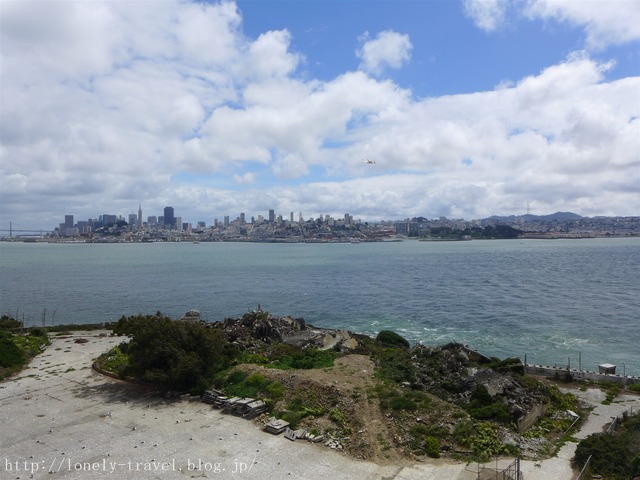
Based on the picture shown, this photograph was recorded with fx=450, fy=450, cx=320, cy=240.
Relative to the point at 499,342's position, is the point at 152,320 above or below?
above

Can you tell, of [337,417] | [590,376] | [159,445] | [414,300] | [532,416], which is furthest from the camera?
[414,300]

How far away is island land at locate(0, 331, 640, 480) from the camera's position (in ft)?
35.9

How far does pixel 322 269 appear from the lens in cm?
8556

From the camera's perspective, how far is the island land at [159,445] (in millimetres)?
10945

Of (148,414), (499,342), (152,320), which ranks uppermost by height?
(152,320)

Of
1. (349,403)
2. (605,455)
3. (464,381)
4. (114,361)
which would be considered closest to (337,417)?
(349,403)

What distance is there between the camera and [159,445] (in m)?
12.2

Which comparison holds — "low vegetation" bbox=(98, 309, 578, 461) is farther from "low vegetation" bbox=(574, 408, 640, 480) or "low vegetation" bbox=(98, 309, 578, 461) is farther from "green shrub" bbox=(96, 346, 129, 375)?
"low vegetation" bbox=(574, 408, 640, 480)

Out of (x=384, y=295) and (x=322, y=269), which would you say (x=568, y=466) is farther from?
(x=322, y=269)

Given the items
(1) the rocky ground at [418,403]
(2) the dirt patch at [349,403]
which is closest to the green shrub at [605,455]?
(1) the rocky ground at [418,403]

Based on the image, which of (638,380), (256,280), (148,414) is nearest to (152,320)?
(148,414)

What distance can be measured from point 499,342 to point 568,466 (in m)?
20.7

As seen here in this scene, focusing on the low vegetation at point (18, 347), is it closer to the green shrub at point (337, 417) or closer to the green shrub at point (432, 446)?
the green shrub at point (337, 417)

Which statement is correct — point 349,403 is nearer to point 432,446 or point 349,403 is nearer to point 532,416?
point 432,446
